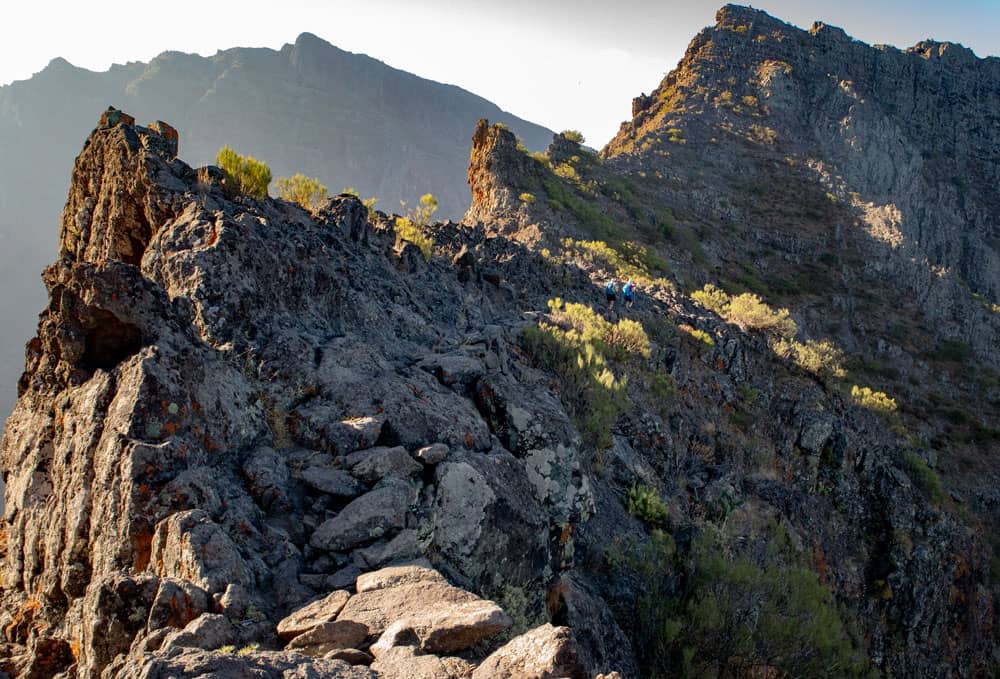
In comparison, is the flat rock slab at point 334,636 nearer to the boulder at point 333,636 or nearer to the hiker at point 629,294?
the boulder at point 333,636

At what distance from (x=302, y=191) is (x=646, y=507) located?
8.20 meters

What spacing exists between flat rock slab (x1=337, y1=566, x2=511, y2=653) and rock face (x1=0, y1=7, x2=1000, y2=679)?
20 mm

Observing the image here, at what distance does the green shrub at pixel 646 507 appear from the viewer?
7551 millimetres

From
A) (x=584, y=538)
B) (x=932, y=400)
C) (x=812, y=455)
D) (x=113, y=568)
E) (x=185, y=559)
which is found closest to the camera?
(x=185, y=559)

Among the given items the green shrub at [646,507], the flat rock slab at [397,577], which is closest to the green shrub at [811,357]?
the green shrub at [646,507]

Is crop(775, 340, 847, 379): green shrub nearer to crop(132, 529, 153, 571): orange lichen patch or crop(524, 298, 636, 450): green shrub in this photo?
crop(524, 298, 636, 450): green shrub

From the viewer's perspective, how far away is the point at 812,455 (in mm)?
13398

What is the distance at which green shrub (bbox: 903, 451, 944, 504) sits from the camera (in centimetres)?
1652

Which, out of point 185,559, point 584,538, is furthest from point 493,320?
point 185,559

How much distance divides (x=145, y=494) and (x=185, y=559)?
659 mm

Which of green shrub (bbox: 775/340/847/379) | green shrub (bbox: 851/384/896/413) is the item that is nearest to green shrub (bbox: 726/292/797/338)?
green shrub (bbox: 775/340/847/379)

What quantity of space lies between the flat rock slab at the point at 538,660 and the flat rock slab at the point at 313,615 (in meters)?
1.05

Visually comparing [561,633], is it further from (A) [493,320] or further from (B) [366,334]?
(A) [493,320]

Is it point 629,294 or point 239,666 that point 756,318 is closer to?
point 629,294
